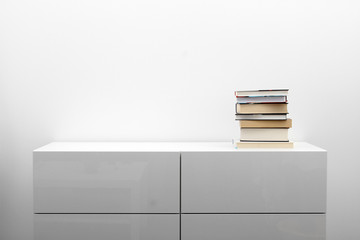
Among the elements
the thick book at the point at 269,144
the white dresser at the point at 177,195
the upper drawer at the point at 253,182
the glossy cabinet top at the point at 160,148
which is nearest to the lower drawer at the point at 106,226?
the white dresser at the point at 177,195

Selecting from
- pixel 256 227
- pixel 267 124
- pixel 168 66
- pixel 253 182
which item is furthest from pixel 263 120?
pixel 168 66

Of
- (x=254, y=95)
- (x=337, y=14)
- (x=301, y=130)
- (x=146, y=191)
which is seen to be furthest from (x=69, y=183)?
(x=337, y=14)

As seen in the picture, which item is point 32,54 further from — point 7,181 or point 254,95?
point 254,95

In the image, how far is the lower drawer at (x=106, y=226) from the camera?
5.50 feet

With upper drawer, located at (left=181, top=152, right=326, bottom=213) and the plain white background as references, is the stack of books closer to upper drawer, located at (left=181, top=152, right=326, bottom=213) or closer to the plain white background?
upper drawer, located at (left=181, top=152, right=326, bottom=213)

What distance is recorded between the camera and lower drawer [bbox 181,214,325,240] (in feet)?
5.48

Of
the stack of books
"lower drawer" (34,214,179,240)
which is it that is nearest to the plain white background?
the stack of books

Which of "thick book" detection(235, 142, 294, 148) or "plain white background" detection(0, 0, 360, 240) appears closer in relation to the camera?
"thick book" detection(235, 142, 294, 148)

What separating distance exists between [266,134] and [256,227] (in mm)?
451

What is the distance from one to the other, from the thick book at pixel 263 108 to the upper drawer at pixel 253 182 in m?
0.22

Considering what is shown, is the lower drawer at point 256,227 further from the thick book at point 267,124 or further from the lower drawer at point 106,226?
the thick book at point 267,124

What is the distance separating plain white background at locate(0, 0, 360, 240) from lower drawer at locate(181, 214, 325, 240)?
56 cm

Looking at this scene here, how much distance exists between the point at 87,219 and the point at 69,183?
0.19 metres

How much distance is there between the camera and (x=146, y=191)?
5.52ft
